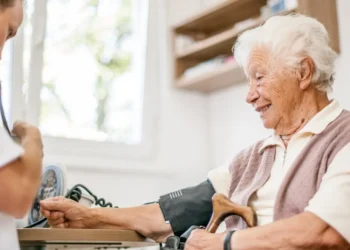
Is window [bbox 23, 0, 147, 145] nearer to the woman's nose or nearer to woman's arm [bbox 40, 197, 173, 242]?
woman's arm [bbox 40, 197, 173, 242]

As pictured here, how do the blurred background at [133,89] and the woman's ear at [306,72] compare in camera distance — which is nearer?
the woman's ear at [306,72]

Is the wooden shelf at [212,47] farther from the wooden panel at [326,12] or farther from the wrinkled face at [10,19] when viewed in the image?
the wrinkled face at [10,19]

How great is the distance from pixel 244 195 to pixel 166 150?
4.23 ft

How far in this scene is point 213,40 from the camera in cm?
267

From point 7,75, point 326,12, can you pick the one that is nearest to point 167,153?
point 7,75

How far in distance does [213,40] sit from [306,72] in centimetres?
116

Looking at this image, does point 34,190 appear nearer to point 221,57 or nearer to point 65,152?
point 65,152

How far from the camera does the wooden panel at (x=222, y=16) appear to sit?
2594mm

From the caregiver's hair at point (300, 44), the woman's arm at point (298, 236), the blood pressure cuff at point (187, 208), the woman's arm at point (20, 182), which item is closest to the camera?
the woman's arm at point (20, 182)

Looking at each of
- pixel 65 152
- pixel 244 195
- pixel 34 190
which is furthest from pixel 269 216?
pixel 65 152

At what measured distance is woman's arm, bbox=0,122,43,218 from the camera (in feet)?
3.19

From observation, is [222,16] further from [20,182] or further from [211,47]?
[20,182]

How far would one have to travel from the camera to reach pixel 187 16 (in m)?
2.93

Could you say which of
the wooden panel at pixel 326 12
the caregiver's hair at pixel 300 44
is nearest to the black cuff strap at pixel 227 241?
the caregiver's hair at pixel 300 44
